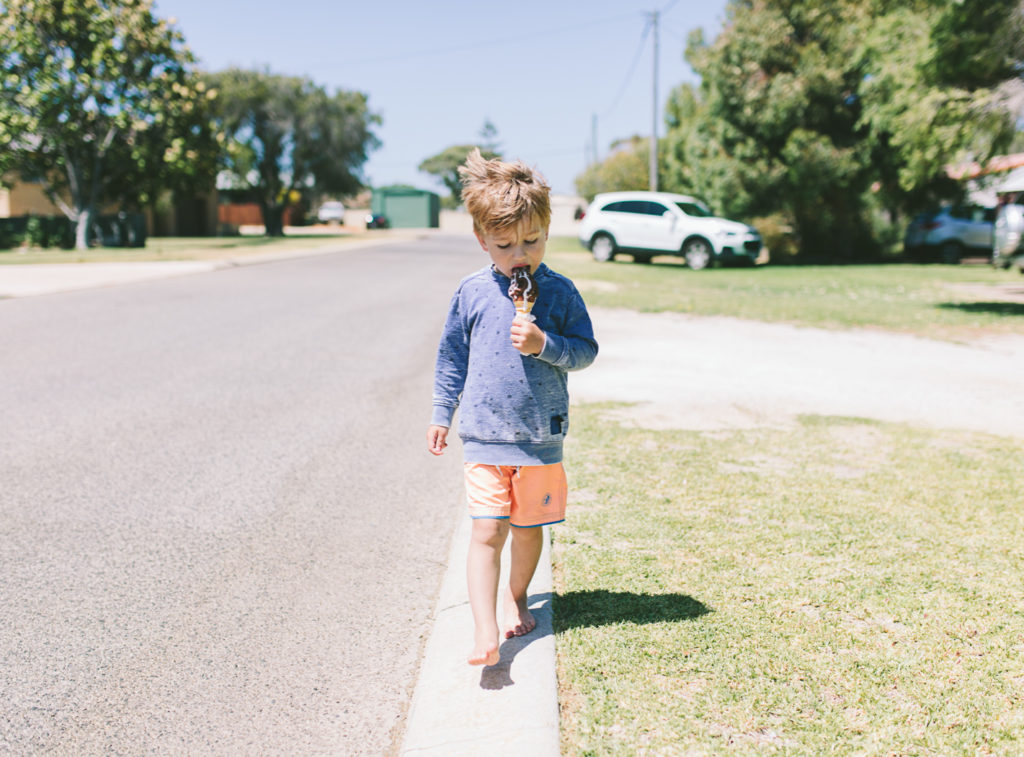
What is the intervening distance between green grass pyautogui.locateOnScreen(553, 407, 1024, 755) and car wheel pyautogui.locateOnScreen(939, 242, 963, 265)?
24434 millimetres

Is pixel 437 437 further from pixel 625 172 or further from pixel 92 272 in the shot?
pixel 625 172

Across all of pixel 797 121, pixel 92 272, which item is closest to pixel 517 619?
pixel 92 272

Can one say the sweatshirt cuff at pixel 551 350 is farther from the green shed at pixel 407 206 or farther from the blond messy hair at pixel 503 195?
the green shed at pixel 407 206

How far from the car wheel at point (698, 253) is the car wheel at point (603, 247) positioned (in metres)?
2.26

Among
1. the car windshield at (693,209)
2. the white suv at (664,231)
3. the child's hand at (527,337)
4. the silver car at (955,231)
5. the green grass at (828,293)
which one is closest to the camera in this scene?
the child's hand at (527,337)

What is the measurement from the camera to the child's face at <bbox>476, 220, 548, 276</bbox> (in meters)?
2.72

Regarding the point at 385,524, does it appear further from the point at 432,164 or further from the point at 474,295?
the point at 432,164

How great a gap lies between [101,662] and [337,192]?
55180 millimetres

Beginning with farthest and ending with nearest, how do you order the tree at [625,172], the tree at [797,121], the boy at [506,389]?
the tree at [625,172], the tree at [797,121], the boy at [506,389]

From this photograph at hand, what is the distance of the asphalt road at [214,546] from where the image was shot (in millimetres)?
2729

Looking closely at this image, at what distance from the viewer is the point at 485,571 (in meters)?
2.87

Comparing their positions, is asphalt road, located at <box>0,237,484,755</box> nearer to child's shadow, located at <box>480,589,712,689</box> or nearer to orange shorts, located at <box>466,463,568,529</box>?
child's shadow, located at <box>480,589,712,689</box>

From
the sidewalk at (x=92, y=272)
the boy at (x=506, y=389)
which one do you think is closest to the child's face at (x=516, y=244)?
the boy at (x=506, y=389)

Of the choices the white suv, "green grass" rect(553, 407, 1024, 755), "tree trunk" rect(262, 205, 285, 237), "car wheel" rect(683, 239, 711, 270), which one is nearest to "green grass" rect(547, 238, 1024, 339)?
"car wheel" rect(683, 239, 711, 270)
